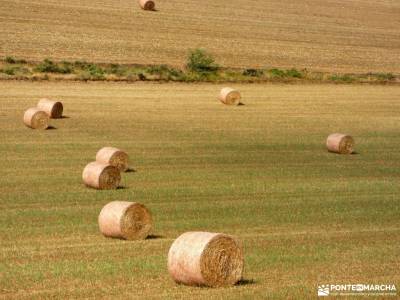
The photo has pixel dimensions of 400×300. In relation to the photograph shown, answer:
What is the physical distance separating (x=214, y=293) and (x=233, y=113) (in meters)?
25.3

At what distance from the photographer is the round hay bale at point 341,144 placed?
28.9 metres

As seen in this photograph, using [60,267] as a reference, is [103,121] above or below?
above

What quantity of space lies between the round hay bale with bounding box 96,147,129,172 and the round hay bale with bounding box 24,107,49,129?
7.26m

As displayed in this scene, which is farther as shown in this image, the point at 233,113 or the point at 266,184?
the point at 233,113

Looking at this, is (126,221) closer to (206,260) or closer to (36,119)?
(206,260)

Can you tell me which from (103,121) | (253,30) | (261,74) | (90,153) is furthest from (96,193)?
(253,30)

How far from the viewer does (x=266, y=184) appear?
22953mm

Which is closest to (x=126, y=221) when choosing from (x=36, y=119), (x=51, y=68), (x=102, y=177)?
(x=102, y=177)

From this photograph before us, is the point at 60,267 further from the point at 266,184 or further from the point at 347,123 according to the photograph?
the point at 347,123

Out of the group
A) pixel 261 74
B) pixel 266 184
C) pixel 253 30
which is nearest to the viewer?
pixel 266 184

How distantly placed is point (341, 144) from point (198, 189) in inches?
327

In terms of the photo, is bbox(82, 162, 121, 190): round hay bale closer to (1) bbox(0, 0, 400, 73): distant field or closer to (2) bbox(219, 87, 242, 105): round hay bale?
(2) bbox(219, 87, 242, 105): round hay bale

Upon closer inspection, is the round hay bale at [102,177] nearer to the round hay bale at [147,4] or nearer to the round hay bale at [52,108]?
the round hay bale at [52,108]

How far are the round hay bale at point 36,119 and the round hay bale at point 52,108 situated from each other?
156 centimetres
